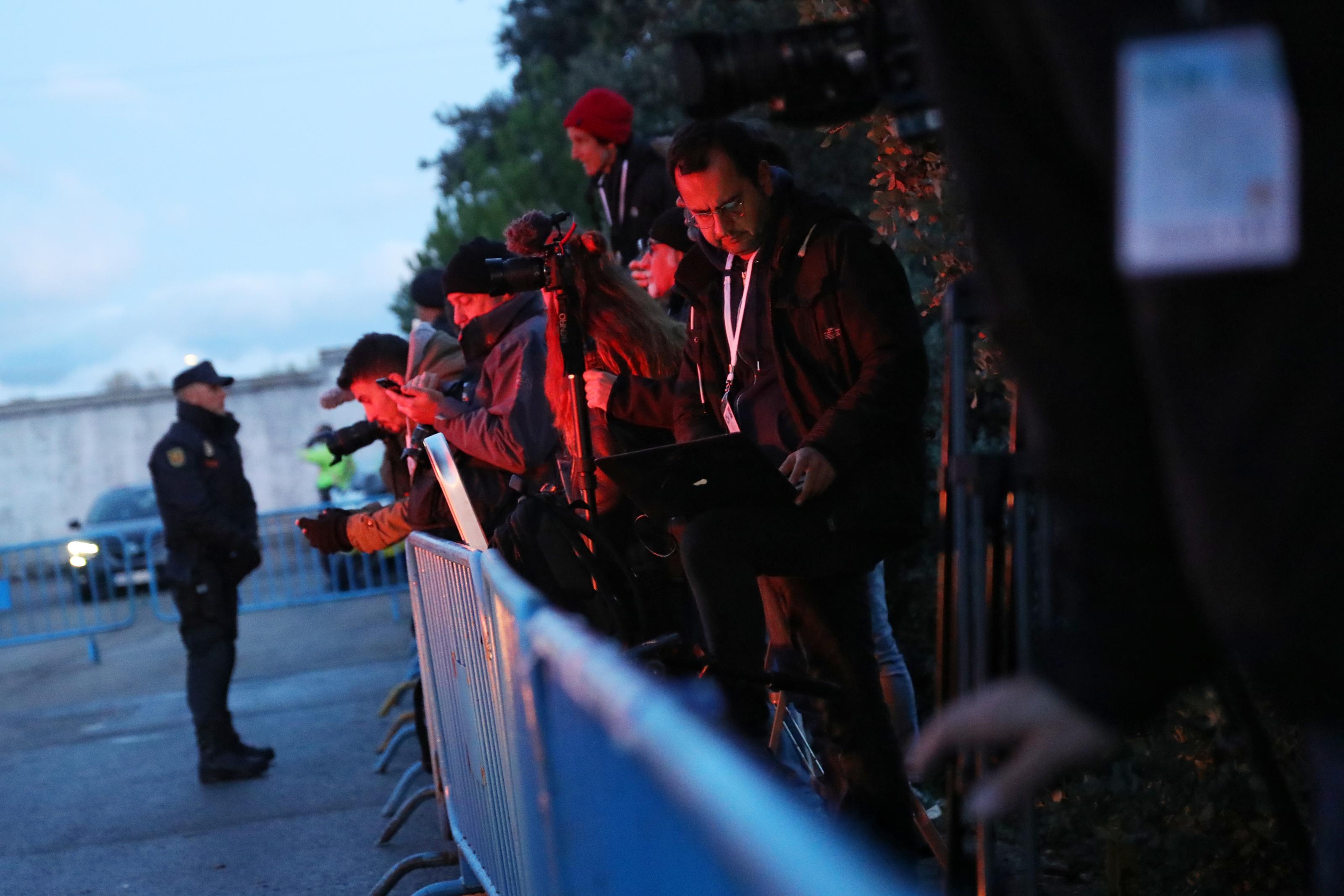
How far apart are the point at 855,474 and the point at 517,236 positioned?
6.17 ft

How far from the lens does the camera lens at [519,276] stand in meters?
4.75

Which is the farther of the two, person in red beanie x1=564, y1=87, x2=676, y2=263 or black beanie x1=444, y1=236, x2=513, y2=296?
person in red beanie x1=564, y1=87, x2=676, y2=263

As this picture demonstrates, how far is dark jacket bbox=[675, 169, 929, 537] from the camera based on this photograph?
3.71 m

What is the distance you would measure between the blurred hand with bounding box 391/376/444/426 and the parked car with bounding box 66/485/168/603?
123 inches

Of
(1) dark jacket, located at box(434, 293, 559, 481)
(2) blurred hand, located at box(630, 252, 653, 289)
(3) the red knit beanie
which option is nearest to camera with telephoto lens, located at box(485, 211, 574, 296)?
(1) dark jacket, located at box(434, 293, 559, 481)

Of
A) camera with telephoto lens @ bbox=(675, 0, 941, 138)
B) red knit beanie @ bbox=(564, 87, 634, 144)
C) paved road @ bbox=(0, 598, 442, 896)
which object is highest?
red knit beanie @ bbox=(564, 87, 634, 144)

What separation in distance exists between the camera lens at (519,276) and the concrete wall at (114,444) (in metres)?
37.6

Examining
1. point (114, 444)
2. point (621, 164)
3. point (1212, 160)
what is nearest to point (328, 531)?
point (621, 164)

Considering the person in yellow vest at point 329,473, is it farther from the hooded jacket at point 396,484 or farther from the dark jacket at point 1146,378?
the dark jacket at point 1146,378

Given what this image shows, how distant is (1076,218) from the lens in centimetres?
114

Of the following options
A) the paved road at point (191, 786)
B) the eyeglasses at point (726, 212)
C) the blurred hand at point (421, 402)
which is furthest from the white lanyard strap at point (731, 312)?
the paved road at point (191, 786)

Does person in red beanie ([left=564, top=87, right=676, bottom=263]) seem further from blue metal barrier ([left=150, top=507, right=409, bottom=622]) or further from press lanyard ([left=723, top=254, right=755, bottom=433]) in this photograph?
blue metal barrier ([left=150, top=507, right=409, bottom=622])

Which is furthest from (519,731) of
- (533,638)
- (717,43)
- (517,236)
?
(517,236)

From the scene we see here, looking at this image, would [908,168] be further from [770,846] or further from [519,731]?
[770,846]
